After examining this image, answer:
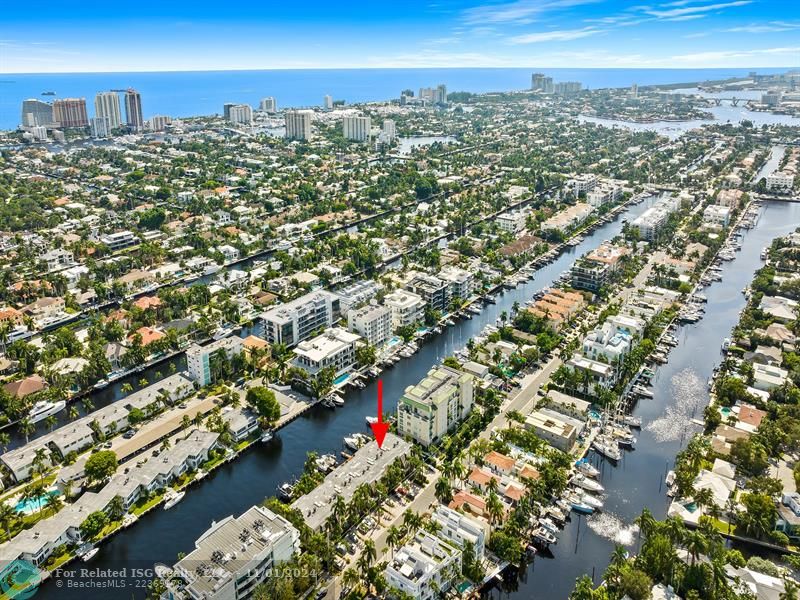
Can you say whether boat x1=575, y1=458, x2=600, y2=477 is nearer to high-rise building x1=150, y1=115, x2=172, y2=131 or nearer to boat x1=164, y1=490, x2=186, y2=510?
boat x1=164, y1=490, x2=186, y2=510

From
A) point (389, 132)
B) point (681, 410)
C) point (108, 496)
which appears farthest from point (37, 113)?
point (681, 410)

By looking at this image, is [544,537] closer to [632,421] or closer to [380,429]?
[380,429]

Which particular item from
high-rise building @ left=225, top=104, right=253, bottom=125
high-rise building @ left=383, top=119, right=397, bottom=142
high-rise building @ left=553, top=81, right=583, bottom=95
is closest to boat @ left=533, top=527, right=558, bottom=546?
high-rise building @ left=383, top=119, right=397, bottom=142

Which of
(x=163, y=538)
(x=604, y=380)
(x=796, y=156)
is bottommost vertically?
(x=163, y=538)

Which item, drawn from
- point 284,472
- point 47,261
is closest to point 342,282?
point 284,472

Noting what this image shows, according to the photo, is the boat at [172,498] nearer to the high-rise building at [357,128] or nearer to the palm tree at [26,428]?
the palm tree at [26,428]

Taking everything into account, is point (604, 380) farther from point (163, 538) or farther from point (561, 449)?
point (163, 538)
